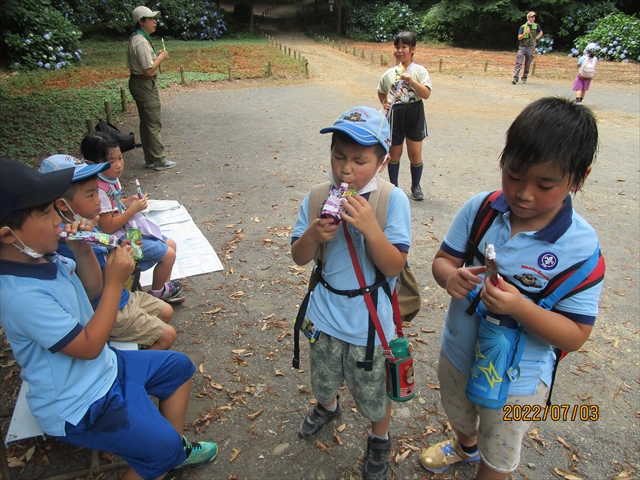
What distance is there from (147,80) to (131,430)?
634 centimetres

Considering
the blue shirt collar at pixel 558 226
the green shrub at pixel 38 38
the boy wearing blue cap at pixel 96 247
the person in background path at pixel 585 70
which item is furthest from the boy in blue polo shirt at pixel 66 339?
the green shrub at pixel 38 38

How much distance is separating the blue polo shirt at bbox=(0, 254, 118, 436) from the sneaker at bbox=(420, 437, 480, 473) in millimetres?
1833

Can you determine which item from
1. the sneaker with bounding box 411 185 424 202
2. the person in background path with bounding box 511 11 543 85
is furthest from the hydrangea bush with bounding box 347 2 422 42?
the sneaker with bounding box 411 185 424 202

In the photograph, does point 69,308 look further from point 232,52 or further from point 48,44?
point 232,52

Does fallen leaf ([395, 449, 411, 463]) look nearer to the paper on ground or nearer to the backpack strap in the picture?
the backpack strap

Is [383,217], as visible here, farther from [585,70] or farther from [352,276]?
[585,70]

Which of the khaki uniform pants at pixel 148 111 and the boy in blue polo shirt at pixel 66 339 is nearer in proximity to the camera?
the boy in blue polo shirt at pixel 66 339

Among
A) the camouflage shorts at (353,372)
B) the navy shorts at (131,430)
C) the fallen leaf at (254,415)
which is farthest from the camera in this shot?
the fallen leaf at (254,415)

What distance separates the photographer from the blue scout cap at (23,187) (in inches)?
70.1

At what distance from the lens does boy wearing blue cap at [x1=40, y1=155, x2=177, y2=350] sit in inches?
105

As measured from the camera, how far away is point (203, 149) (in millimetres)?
8508

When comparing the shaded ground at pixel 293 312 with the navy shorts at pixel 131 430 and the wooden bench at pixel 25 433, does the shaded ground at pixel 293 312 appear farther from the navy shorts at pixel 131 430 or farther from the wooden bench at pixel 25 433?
the navy shorts at pixel 131 430

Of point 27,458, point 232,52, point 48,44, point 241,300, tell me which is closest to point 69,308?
point 27,458

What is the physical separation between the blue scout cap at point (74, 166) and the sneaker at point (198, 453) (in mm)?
1650
